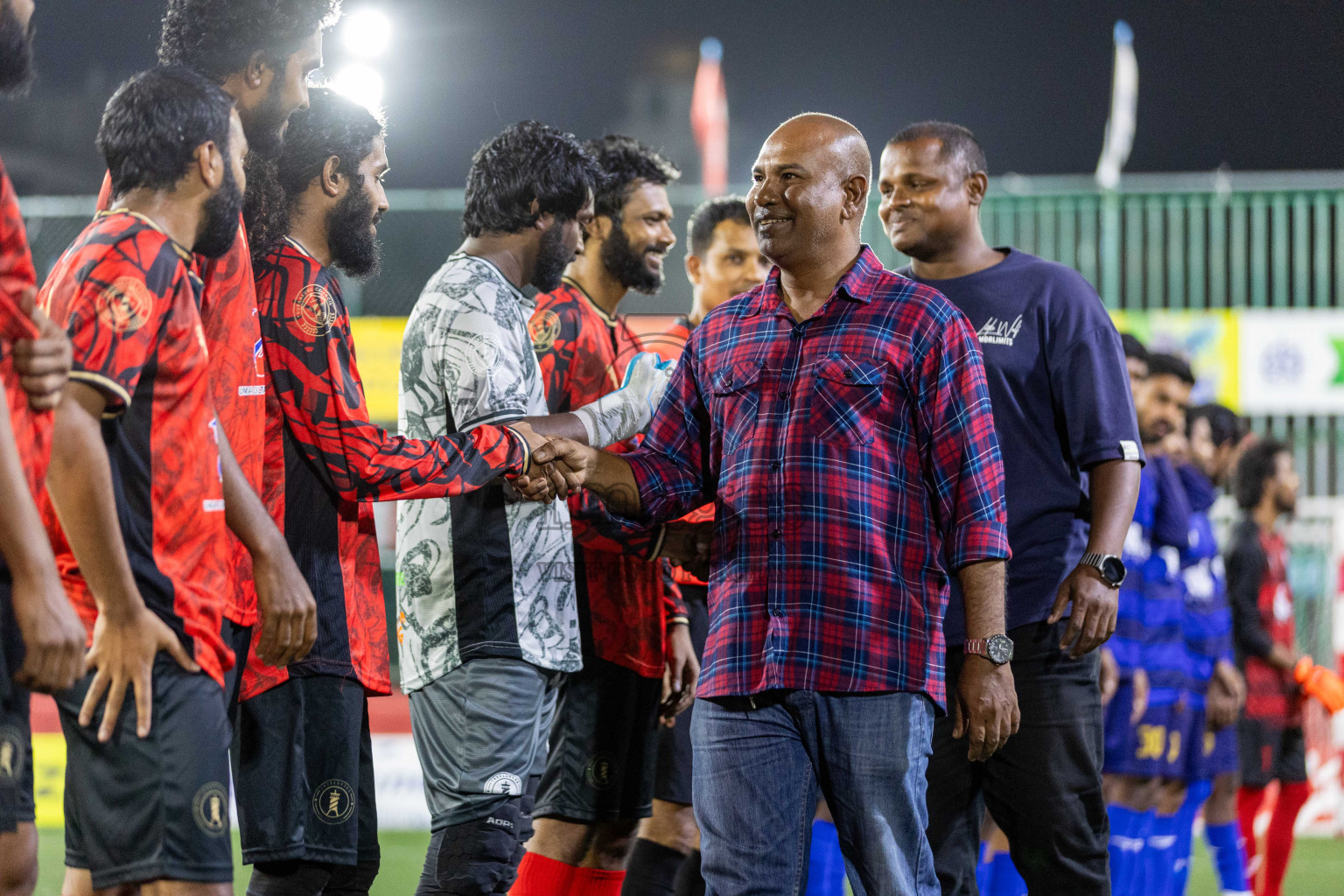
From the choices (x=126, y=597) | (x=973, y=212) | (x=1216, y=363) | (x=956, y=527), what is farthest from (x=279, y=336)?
(x=1216, y=363)

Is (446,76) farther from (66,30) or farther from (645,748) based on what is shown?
(645,748)

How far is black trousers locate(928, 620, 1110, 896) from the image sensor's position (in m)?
3.44

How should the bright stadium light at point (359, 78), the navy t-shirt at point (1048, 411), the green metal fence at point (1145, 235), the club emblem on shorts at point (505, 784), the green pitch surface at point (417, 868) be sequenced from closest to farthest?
the club emblem on shorts at point (505, 784)
the navy t-shirt at point (1048, 411)
the green pitch surface at point (417, 868)
the green metal fence at point (1145, 235)
the bright stadium light at point (359, 78)

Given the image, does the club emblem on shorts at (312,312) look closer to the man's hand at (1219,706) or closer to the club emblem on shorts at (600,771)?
the club emblem on shorts at (600,771)

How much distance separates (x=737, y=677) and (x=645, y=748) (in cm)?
119

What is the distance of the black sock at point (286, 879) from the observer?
→ 301 cm

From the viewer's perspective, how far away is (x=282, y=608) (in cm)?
274

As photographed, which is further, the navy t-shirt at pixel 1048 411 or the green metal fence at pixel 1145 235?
the green metal fence at pixel 1145 235

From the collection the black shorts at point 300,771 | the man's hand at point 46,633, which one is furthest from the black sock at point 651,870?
the man's hand at point 46,633

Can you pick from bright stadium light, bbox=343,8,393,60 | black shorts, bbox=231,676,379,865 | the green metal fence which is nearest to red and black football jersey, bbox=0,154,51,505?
black shorts, bbox=231,676,379,865

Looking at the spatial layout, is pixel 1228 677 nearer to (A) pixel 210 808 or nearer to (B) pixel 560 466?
(B) pixel 560 466

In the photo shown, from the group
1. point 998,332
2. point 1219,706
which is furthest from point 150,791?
point 1219,706

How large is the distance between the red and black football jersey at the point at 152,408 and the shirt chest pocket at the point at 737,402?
1.13 metres

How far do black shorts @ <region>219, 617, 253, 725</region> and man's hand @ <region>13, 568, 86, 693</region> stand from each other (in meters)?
0.55
